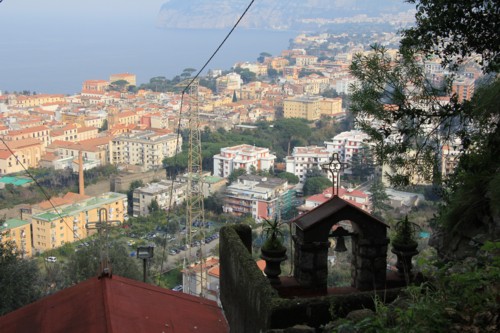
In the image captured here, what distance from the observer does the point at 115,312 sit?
2398mm

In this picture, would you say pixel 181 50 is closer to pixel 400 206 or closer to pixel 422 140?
pixel 400 206

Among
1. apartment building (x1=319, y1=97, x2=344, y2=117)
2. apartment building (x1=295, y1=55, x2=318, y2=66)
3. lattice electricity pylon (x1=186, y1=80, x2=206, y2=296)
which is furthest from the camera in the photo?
apartment building (x1=295, y1=55, x2=318, y2=66)

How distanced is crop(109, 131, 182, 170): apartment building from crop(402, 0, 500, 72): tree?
27.3 meters

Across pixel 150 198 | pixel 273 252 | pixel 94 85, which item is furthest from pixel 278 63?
pixel 273 252

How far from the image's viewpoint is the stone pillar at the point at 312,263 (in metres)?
2.22

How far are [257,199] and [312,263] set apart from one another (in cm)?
2061

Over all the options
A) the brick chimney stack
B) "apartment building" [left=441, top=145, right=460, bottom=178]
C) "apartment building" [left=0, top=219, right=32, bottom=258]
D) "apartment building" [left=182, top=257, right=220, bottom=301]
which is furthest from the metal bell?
the brick chimney stack

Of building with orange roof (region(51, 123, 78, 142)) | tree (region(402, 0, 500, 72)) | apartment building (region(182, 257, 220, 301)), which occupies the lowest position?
building with orange roof (region(51, 123, 78, 142))

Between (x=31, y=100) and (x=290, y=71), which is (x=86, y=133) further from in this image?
(x=290, y=71)

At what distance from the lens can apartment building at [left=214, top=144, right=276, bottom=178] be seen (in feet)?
89.1

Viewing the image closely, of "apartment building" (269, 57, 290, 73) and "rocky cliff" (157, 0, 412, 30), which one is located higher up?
"rocky cliff" (157, 0, 412, 30)

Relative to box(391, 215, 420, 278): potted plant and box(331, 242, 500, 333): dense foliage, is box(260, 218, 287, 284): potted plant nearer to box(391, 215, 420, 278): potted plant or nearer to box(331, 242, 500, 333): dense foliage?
box(391, 215, 420, 278): potted plant

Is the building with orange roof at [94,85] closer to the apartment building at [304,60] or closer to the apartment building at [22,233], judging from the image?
the apartment building at [304,60]

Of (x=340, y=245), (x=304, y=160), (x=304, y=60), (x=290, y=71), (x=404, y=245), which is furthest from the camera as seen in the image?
(x=304, y=60)
